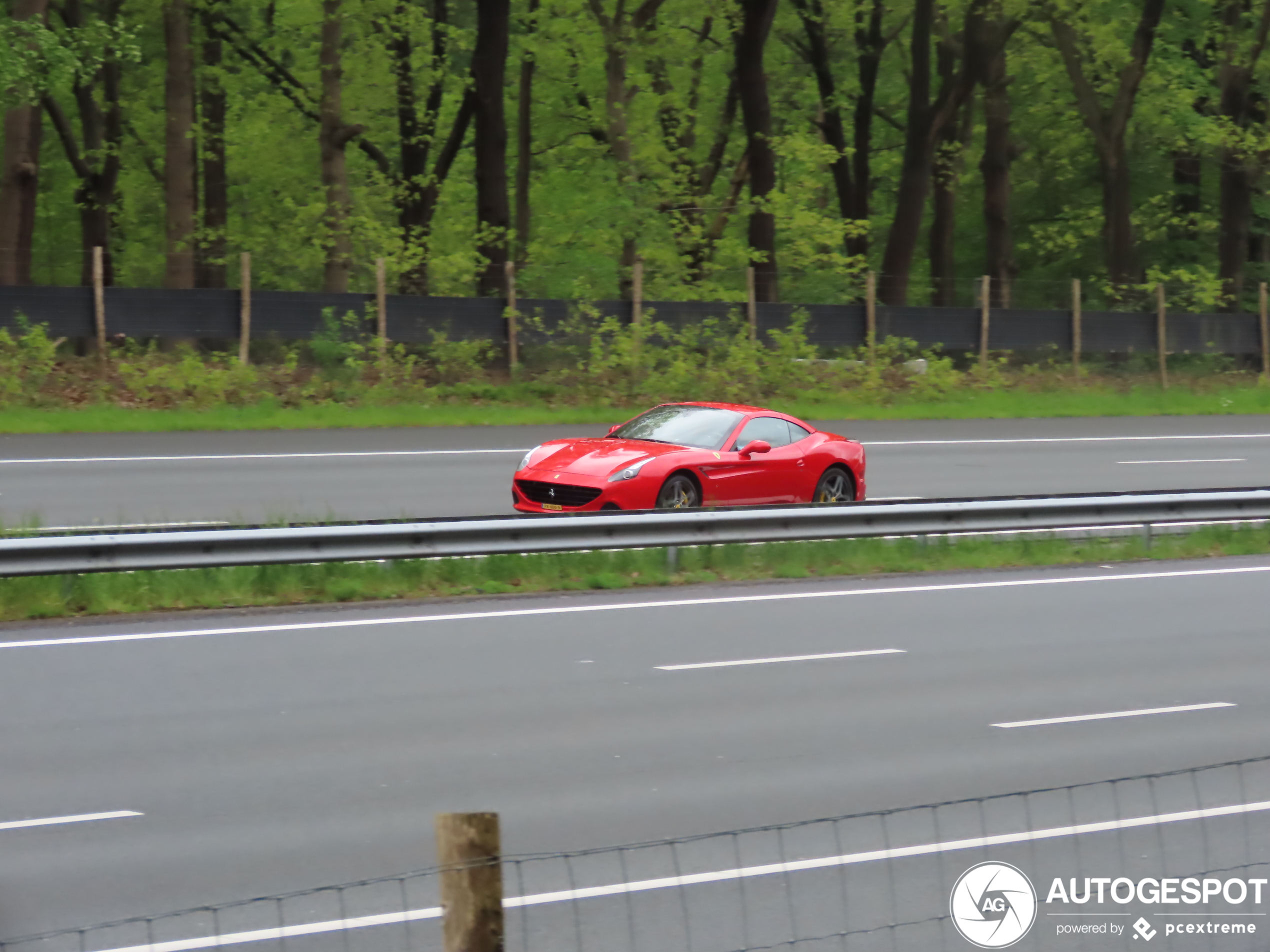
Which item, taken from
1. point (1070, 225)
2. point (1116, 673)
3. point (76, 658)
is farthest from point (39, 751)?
point (1070, 225)

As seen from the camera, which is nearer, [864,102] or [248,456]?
[248,456]

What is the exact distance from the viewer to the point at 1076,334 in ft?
116

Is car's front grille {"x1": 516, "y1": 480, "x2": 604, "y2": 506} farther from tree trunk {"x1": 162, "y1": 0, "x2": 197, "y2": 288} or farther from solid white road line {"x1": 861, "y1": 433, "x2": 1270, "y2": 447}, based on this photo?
tree trunk {"x1": 162, "y1": 0, "x2": 197, "y2": 288}

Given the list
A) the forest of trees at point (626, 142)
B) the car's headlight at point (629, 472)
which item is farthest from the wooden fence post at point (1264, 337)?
the car's headlight at point (629, 472)

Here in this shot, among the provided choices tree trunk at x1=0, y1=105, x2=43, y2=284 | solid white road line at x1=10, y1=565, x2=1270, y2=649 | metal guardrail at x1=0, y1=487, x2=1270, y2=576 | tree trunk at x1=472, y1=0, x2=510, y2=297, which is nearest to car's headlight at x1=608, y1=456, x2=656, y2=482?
metal guardrail at x1=0, y1=487, x2=1270, y2=576

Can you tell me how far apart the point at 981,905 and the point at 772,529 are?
8812 millimetres

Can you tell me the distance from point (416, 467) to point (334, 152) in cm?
1472

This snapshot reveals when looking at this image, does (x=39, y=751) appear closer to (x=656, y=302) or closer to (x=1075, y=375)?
(x=656, y=302)

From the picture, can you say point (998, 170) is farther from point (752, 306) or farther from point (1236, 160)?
point (752, 306)

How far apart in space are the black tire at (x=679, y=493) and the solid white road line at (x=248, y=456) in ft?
21.6

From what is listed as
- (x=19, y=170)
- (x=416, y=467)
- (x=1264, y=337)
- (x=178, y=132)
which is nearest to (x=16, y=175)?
(x=19, y=170)

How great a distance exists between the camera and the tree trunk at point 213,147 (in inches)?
1518

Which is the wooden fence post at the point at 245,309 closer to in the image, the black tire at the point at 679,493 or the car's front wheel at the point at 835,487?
the car's front wheel at the point at 835,487

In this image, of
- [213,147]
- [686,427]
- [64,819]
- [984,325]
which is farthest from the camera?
[213,147]
